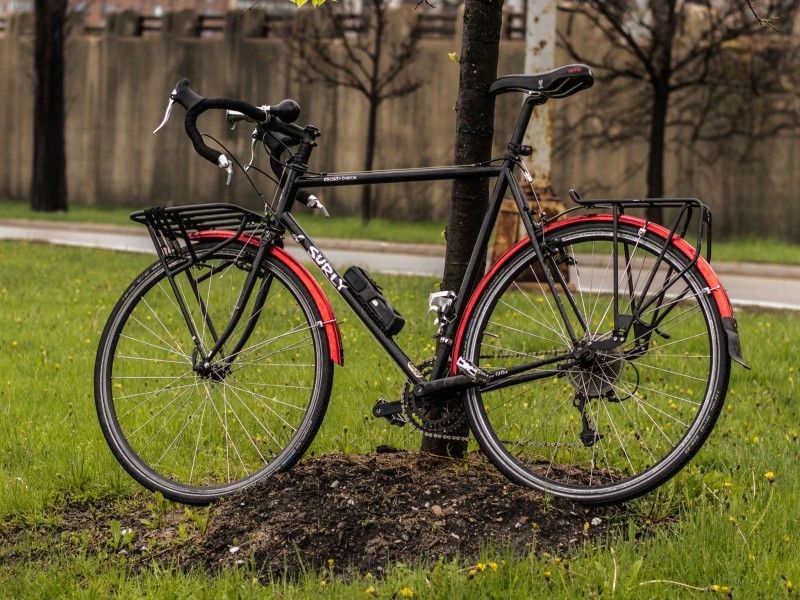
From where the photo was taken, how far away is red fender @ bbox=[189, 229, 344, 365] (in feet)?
12.7

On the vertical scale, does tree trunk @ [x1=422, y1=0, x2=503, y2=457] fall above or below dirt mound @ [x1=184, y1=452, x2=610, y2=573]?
above

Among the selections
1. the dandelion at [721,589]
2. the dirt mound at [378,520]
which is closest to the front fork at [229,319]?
the dirt mound at [378,520]

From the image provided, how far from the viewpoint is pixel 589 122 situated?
20.1 meters

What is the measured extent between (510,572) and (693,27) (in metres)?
17.5

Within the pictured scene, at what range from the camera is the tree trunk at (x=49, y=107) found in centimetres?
2227

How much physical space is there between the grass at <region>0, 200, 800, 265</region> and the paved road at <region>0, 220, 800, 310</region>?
72 centimetres

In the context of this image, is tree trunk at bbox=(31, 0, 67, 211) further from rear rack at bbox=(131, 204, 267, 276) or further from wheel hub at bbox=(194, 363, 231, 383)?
wheel hub at bbox=(194, 363, 231, 383)

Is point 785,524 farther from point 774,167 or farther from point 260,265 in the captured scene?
point 774,167

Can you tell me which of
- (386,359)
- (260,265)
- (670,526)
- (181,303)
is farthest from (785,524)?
(386,359)

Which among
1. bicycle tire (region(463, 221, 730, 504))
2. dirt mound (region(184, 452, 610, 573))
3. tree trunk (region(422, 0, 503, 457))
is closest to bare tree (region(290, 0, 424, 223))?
tree trunk (region(422, 0, 503, 457))

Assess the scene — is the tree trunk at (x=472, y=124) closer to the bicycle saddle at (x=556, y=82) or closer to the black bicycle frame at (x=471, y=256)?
the black bicycle frame at (x=471, y=256)

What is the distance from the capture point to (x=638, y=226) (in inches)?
143

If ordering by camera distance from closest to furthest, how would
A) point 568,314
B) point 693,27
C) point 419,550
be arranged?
point 419,550, point 568,314, point 693,27

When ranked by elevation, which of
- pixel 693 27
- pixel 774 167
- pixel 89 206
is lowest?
pixel 89 206
